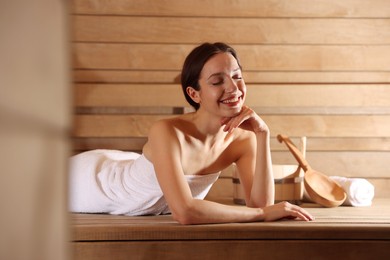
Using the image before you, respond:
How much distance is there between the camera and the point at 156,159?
239cm

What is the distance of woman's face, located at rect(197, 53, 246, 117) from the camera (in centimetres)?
246

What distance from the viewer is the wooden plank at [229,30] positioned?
12.0ft

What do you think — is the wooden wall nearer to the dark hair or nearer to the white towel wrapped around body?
the white towel wrapped around body

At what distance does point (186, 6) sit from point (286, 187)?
1274 millimetres

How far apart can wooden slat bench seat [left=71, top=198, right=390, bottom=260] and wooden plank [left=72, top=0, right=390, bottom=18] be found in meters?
1.77

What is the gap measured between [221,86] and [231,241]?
63cm

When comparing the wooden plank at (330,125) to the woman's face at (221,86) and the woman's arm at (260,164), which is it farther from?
the woman's face at (221,86)

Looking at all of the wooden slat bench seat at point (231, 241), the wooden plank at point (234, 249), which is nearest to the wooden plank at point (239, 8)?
the wooden slat bench seat at point (231, 241)

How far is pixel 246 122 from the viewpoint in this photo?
2.56 m

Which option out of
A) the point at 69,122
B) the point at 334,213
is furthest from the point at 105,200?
the point at 69,122

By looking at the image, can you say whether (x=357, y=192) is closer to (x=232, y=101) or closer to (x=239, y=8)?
(x=232, y=101)

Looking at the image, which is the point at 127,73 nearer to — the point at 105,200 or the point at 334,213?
the point at 105,200

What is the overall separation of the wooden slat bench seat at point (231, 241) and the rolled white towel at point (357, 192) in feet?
2.87

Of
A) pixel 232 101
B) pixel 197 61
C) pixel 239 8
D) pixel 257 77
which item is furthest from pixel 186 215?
pixel 239 8
